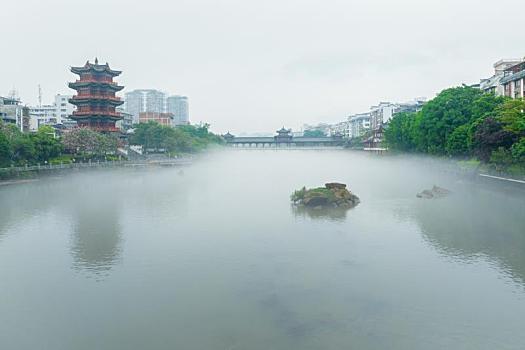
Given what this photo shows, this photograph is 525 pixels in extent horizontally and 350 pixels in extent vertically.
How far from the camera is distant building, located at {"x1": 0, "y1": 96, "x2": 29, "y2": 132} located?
76.4m

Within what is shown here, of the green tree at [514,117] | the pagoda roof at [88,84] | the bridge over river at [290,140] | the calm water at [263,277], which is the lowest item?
the calm water at [263,277]

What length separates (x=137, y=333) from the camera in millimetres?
13414

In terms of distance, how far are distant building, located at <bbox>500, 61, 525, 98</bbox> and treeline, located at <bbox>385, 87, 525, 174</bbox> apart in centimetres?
510

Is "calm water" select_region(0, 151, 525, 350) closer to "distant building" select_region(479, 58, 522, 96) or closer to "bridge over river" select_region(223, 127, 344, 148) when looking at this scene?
"distant building" select_region(479, 58, 522, 96)

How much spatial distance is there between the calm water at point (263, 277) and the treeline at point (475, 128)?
6.89 m

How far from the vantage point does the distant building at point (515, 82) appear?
57.7 m

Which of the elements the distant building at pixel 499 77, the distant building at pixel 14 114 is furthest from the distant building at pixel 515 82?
the distant building at pixel 14 114

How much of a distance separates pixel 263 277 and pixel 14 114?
73.1m

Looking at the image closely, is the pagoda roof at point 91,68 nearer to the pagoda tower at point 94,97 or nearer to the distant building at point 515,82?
the pagoda tower at point 94,97

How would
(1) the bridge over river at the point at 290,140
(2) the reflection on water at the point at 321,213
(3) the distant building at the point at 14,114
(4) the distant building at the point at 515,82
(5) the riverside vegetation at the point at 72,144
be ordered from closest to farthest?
(2) the reflection on water at the point at 321,213 < (5) the riverside vegetation at the point at 72,144 < (4) the distant building at the point at 515,82 < (3) the distant building at the point at 14,114 < (1) the bridge over river at the point at 290,140

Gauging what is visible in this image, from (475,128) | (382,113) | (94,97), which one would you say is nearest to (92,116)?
(94,97)

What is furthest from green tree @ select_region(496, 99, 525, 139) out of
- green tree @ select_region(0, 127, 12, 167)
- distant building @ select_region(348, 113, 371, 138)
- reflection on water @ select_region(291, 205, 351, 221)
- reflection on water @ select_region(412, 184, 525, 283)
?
distant building @ select_region(348, 113, 371, 138)

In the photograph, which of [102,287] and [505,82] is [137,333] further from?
[505,82]

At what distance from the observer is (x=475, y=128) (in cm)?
4597
